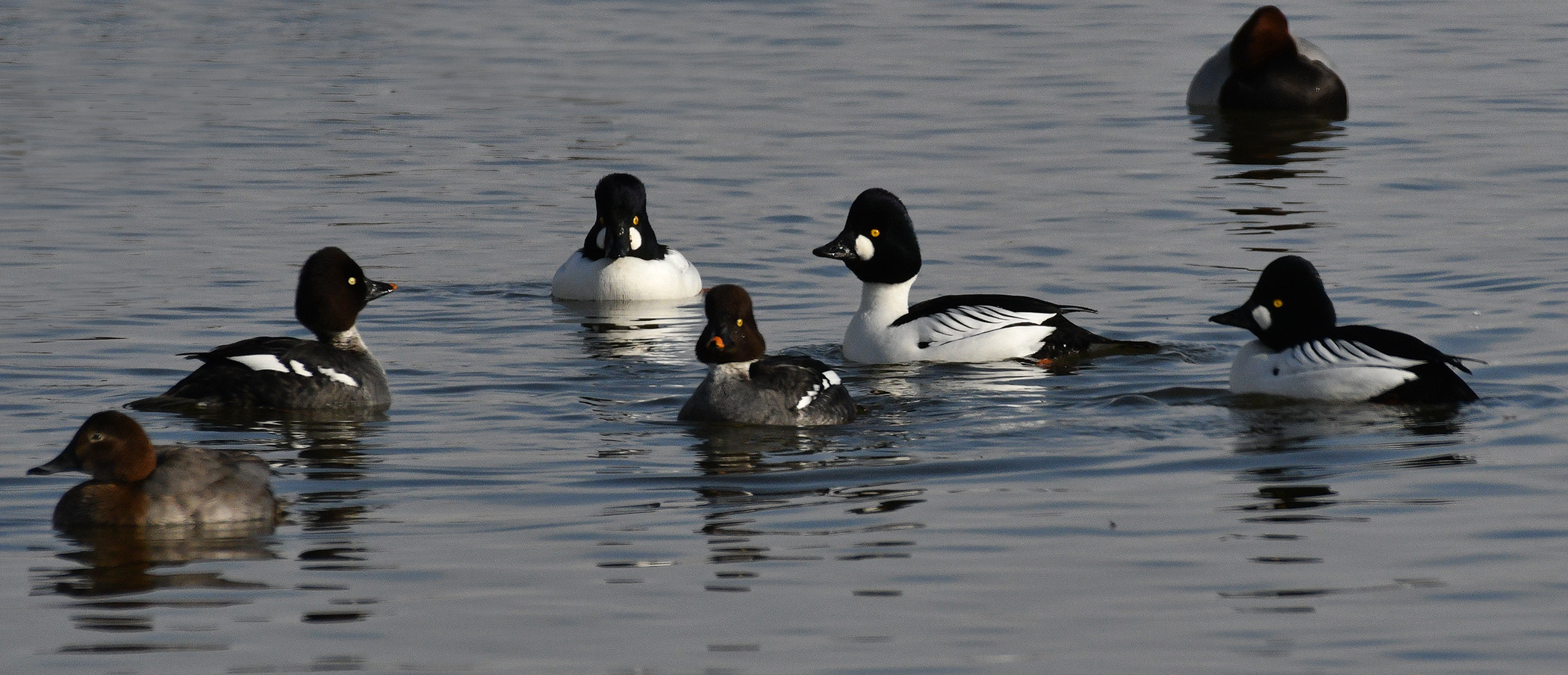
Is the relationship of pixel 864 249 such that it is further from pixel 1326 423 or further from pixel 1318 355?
pixel 1326 423

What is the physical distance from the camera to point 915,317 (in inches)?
529

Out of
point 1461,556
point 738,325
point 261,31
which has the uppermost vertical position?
point 261,31

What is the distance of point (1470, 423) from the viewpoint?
10781 mm

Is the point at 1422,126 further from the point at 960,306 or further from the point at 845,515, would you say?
the point at 845,515

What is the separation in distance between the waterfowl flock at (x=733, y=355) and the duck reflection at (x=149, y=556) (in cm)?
7

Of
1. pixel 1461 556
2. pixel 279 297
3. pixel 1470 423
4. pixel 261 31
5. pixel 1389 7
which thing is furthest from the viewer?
pixel 1389 7

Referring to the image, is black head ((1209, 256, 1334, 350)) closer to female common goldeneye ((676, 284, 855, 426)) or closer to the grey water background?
the grey water background

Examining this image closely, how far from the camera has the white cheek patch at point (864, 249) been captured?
13.8 m

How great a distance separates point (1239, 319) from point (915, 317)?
2.34 metres

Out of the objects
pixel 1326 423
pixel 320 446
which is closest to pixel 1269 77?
pixel 1326 423

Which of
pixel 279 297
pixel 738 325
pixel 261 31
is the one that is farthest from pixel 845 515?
pixel 261 31

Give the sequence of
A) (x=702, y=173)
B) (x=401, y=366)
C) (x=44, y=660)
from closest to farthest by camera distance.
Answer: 1. (x=44, y=660)
2. (x=401, y=366)
3. (x=702, y=173)

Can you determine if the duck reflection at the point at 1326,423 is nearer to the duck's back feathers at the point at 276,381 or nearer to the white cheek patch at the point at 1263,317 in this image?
the white cheek patch at the point at 1263,317

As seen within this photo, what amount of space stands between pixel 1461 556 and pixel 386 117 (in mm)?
18016
